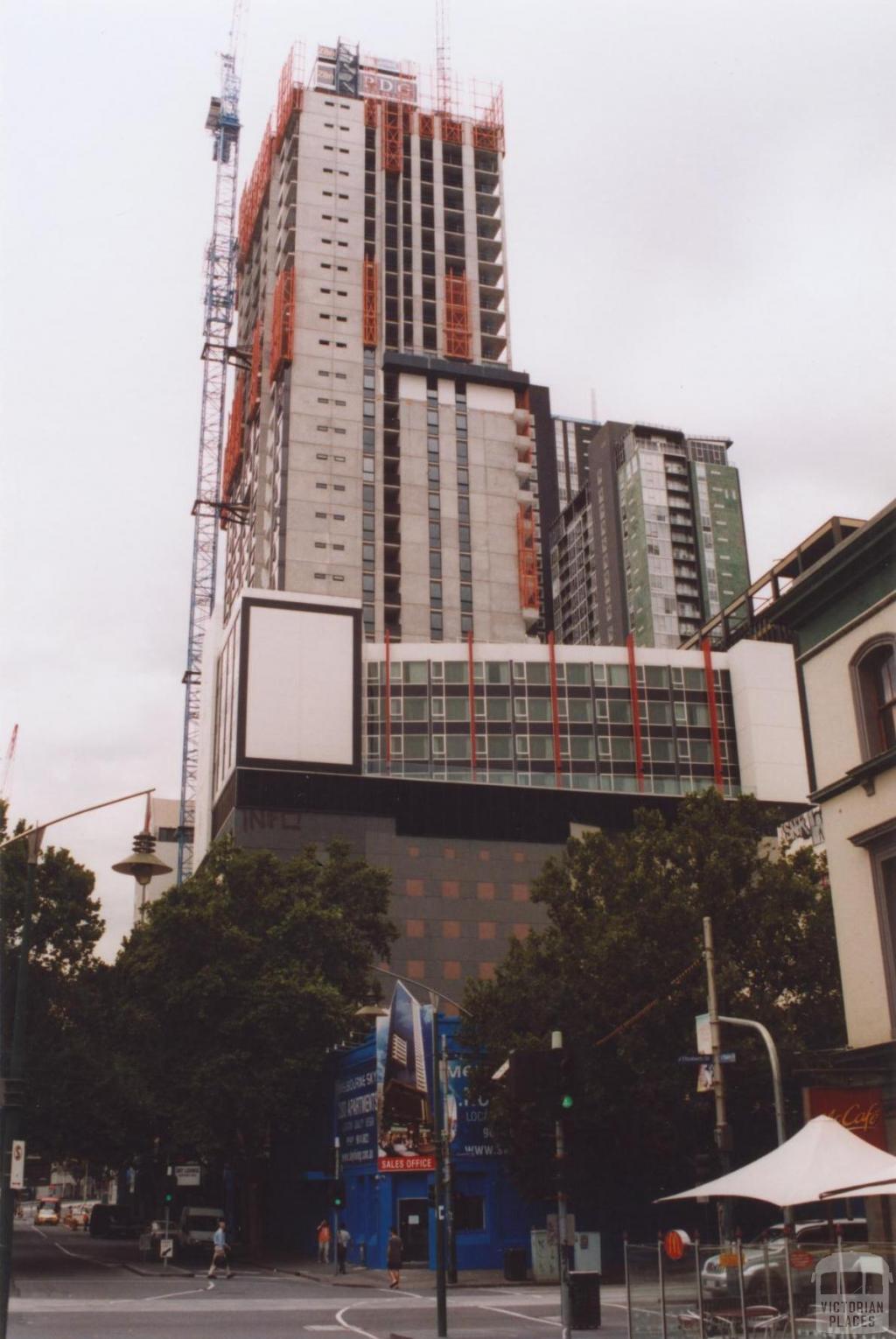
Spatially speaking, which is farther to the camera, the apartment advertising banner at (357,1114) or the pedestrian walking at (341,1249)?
the apartment advertising banner at (357,1114)

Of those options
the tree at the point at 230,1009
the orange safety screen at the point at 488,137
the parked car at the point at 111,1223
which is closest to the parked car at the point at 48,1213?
the parked car at the point at 111,1223

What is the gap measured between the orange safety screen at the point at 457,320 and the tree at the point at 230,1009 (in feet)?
302

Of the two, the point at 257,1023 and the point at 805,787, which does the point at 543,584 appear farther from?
the point at 257,1023

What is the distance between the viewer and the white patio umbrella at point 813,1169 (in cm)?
1614

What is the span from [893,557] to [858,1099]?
936 cm

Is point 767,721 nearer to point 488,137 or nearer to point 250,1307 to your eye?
point 250,1307

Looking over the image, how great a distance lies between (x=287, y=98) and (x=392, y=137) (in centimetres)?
1206

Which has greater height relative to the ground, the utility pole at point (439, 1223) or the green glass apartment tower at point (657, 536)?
the green glass apartment tower at point (657, 536)

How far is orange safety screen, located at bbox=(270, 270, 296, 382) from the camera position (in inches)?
5027

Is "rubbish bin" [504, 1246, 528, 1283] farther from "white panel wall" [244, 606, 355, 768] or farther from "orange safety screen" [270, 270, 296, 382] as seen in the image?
"orange safety screen" [270, 270, 296, 382]

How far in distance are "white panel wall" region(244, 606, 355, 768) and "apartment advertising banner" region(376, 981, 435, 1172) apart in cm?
4187

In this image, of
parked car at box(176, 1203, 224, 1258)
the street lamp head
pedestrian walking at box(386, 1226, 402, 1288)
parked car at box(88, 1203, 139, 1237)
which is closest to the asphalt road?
pedestrian walking at box(386, 1226, 402, 1288)

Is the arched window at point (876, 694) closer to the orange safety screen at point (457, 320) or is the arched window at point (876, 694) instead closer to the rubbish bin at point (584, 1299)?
the rubbish bin at point (584, 1299)

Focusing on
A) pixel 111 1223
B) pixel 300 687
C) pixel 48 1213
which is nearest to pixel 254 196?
pixel 300 687
